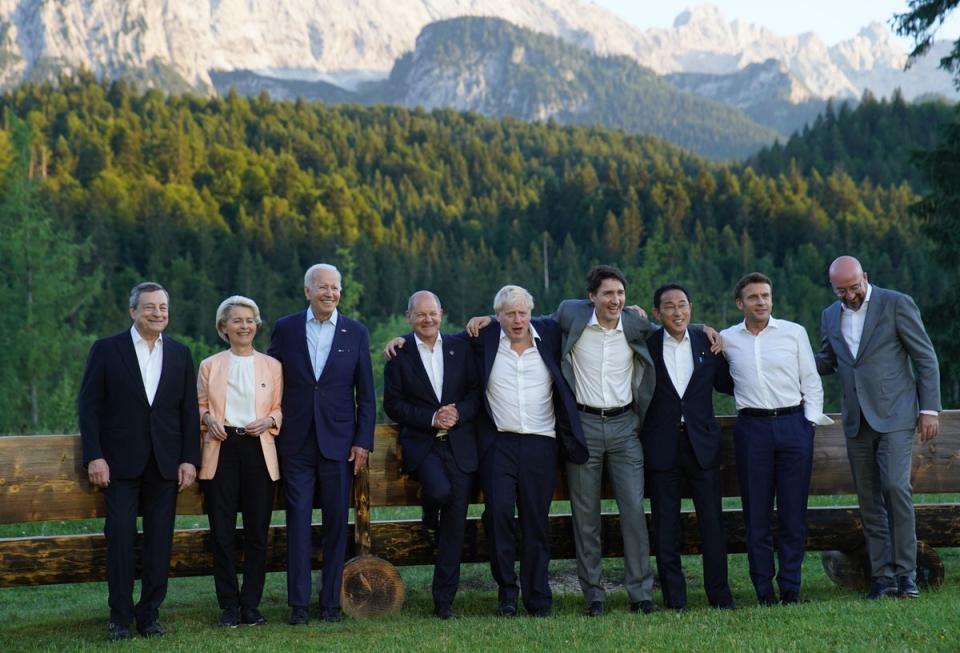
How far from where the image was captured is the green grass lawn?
5.75m

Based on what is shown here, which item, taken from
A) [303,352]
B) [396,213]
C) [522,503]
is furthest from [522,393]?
[396,213]

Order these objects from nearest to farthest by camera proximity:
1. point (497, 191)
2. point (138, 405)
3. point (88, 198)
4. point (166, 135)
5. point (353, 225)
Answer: point (138, 405) < point (88, 198) < point (353, 225) < point (166, 135) < point (497, 191)

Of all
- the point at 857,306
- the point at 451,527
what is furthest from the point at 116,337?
the point at 857,306

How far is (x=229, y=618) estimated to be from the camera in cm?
682

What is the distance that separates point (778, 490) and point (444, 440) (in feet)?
7.38

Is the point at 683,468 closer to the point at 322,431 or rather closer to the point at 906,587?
the point at 906,587

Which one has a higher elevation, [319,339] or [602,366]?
[319,339]

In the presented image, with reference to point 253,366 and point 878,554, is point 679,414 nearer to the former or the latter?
point 878,554

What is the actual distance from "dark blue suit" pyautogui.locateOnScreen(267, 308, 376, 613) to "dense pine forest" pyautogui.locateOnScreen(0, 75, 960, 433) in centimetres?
5593

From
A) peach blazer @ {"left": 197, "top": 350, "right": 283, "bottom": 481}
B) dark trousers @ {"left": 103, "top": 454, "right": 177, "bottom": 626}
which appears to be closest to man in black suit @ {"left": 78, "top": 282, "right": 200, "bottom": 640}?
dark trousers @ {"left": 103, "top": 454, "right": 177, "bottom": 626}

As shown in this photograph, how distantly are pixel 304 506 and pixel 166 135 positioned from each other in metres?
123

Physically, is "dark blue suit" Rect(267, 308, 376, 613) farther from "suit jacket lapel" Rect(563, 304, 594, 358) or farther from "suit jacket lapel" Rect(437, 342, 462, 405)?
"suit jacket lapel" Rect(563, 304, 594, 358)

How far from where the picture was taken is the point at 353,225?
374 feet

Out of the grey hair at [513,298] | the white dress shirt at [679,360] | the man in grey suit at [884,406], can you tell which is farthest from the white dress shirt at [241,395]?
the man in grey suit at [884,406]
